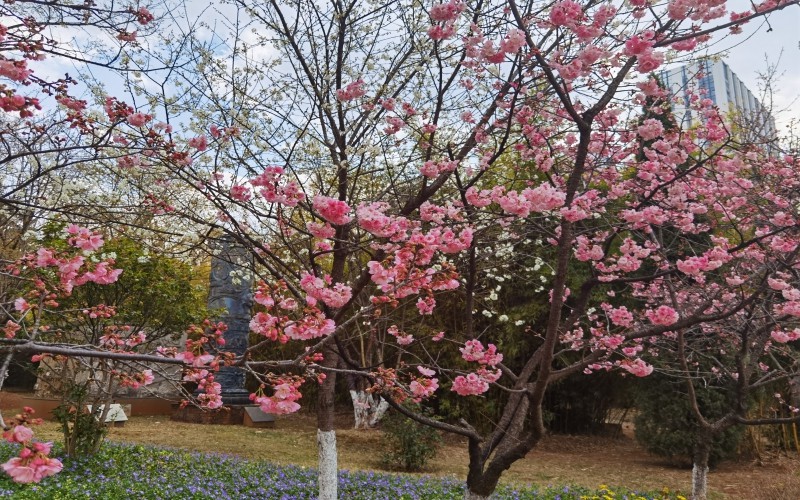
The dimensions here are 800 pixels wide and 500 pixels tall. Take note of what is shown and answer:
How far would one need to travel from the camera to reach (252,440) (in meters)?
8.45

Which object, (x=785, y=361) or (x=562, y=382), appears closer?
(x=785, y=361)

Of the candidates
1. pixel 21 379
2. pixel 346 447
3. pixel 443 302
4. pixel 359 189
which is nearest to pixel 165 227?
pixel 359 189

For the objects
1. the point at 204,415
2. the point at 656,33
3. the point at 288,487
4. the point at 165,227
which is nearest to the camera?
the point at 656,33

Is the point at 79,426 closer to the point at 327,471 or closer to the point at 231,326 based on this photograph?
the point at 327,471

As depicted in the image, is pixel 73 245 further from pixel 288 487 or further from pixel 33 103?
pixel 288 487

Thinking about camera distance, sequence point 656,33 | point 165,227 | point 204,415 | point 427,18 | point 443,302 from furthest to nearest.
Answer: point 443,302, point 204,415, point 165,227, point 427,18, point 656,33

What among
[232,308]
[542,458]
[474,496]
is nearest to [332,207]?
[474,496]

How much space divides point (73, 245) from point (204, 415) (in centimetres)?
849

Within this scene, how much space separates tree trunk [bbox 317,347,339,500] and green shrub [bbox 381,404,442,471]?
287 cm

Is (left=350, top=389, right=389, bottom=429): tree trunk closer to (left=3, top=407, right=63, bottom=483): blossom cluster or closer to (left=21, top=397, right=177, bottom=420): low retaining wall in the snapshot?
(left=21, top=397, right=177, bottom=420): low retaining wall

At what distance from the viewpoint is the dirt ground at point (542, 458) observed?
23.1 ft

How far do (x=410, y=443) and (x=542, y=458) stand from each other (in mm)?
2510

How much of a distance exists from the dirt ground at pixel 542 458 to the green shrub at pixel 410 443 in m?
0.23

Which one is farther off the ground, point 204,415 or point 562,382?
point 562,382
